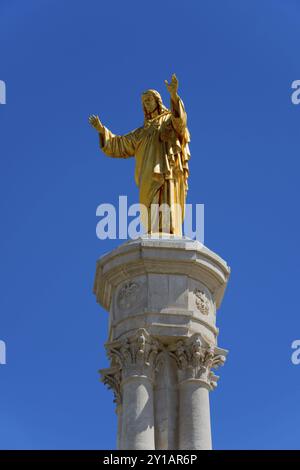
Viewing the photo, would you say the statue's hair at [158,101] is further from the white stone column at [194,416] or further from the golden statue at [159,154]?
the white stone column at [194,416]

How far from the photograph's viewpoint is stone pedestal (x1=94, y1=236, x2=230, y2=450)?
1809cm

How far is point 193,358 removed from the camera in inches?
736

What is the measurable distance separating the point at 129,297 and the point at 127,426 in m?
2.61

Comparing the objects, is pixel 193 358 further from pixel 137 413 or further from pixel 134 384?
pixel 137 413

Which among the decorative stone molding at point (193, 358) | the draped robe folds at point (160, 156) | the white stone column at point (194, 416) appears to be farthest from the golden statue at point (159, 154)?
the white stone column at point (194, 416)

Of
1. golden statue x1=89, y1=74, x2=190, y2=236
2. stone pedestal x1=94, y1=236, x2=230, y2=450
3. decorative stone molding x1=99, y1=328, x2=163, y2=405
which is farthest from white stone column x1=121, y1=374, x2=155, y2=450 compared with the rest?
golden statue x1=89, y1=74, x2=190, y2=236

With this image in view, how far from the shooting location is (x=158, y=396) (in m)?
18.5

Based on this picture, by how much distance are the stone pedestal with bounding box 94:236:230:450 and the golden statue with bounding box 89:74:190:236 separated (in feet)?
3.36

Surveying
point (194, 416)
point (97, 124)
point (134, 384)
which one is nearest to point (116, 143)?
point (97, 124)

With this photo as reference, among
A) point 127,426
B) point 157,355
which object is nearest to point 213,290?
point 157,355

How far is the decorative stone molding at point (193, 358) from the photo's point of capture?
18594mm

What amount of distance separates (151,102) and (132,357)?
626cm

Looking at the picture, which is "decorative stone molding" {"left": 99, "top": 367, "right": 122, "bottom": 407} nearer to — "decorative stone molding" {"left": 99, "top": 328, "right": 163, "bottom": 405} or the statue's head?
"decorative stone molding" {"left": 99, "top": 328, "right": 163, "bottom": 405}
